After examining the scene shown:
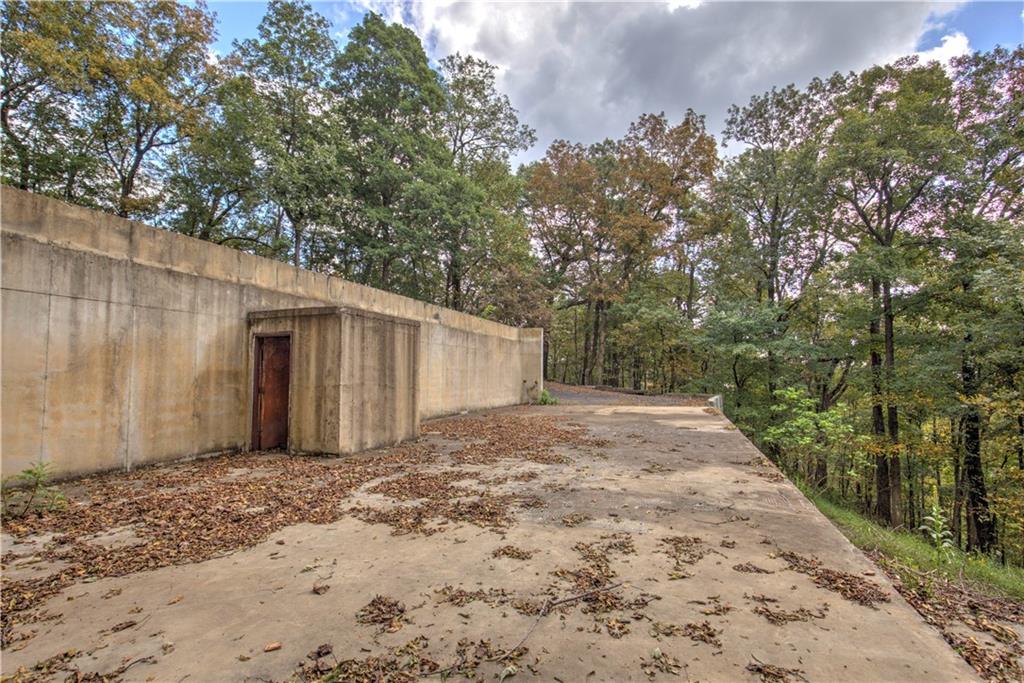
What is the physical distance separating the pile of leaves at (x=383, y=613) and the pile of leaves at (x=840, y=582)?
193cm

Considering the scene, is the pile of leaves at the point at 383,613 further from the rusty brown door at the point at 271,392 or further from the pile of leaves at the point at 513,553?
the rusty brown door at the point at 271,392

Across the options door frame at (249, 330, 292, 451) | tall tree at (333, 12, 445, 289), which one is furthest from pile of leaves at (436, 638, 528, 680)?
tall tree at (333, 12, 445, 289)

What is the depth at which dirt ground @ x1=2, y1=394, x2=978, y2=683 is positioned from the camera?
153 centimetres

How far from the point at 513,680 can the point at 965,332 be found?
11637 mm

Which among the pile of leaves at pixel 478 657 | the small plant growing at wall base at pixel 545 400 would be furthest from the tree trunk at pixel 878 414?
the pile of leaves at pixel 478 657

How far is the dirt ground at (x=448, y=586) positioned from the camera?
1.53m

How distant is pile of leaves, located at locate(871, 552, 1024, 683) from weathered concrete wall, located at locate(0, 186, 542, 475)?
19.3 feet

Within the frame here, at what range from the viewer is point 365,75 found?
14.5m

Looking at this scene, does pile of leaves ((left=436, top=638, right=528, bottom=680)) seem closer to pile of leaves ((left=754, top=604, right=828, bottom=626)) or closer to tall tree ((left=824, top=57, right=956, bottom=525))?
pile of leaves ((left=754, top=604, right=828, bottom=626))

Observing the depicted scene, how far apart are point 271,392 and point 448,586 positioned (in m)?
4.26

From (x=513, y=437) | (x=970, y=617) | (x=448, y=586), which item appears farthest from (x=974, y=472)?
(x=448, y=586)

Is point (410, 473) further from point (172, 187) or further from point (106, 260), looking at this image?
point (172, 187)

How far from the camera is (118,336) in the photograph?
4109 millimetres

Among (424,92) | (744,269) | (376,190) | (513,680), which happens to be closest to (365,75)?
(424,92)
